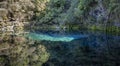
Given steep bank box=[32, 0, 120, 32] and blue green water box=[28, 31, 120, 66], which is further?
steep bank box=[32, 0, 120, 32]

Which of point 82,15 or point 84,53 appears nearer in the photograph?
point 84,53

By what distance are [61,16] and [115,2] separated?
1544 centimetres

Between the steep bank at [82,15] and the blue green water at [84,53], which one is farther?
the steep bank at [82,15]

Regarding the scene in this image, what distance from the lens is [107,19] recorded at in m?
34.0

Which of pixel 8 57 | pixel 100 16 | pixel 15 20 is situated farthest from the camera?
pixel 15 20

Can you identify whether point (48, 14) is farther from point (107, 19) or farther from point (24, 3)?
point (107, 19)

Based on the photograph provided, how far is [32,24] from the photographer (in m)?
49.7

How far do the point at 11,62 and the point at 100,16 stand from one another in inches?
953

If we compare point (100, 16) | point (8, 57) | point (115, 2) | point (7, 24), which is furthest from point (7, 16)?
point (8, 57)

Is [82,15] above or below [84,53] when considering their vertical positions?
above

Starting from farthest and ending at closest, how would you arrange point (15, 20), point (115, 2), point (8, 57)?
point (15, 20) < point (115, 2) < point (8, 57)

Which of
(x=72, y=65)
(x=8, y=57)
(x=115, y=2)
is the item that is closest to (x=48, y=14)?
(x=115, y=2)

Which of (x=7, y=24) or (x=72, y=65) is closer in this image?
(x=72, y=65)

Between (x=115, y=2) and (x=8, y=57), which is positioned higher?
(x=115, y=2)
